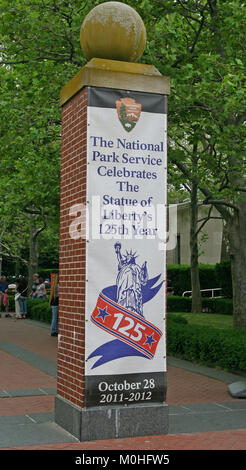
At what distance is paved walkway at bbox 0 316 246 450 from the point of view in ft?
19.5

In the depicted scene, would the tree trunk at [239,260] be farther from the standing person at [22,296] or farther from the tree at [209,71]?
the standing person at [22,296]

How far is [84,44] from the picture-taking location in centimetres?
674

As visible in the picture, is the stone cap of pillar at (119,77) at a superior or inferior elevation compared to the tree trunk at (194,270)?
superior

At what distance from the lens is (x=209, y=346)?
450 inches

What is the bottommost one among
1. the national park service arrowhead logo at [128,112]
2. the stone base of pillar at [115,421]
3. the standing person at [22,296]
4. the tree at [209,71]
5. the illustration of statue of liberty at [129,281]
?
the stone base of pillar at [115,421]

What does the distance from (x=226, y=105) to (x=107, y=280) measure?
5.13 m

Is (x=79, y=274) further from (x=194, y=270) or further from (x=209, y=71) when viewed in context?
(x=194, y=270)

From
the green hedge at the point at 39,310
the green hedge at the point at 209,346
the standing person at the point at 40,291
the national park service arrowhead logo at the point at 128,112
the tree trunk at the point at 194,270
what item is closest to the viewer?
the national park service arrowhead logo at the point at 128,112

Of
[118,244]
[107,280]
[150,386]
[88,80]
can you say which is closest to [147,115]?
[88,80]

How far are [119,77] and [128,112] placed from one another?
39cm

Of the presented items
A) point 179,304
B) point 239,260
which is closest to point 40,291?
point 179,304

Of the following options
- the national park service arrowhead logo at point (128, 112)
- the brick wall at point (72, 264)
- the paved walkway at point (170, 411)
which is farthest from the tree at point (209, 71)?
the paved walkway at point (170, 411)

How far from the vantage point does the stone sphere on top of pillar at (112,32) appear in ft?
21.4

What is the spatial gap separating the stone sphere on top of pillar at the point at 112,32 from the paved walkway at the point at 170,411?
4220 millimetres
